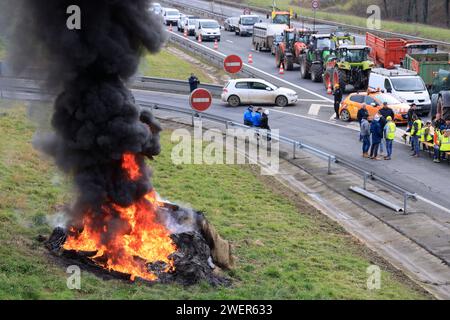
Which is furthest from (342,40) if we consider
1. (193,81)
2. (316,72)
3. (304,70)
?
(193,81)

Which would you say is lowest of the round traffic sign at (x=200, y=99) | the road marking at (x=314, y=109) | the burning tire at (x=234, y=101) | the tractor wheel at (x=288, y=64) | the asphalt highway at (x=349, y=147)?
the asphalt highway at (x=349, y=147)

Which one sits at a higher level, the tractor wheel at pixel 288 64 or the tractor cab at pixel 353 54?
the tractor cab at pixel 353 54

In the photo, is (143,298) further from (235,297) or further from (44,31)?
(44,31)

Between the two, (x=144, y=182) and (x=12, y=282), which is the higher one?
(x=144, y=182)

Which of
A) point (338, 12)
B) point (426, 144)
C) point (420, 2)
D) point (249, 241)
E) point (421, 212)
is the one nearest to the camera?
point (249, 241)

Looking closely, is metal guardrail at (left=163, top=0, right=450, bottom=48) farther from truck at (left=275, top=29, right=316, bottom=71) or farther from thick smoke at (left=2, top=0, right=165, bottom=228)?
thick smoke at (left=2, top=0, right=165, bottom=228)

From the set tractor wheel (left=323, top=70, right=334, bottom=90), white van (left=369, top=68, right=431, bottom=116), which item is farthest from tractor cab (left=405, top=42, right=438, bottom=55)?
white van (left=369, top=68, right=431, bottom=116)

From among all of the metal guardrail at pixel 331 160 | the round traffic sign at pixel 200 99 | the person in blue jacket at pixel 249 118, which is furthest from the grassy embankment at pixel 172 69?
the round traffic sign at pixel 200 99

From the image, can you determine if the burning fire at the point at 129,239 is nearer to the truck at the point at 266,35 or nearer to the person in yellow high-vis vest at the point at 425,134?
the person in yellow high-vis vest at the point at 425,134

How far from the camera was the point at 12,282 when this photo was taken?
12555 mm

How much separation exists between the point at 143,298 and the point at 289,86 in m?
27.2

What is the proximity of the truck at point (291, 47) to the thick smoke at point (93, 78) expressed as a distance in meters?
30.0

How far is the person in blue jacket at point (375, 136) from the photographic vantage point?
24.6 m
